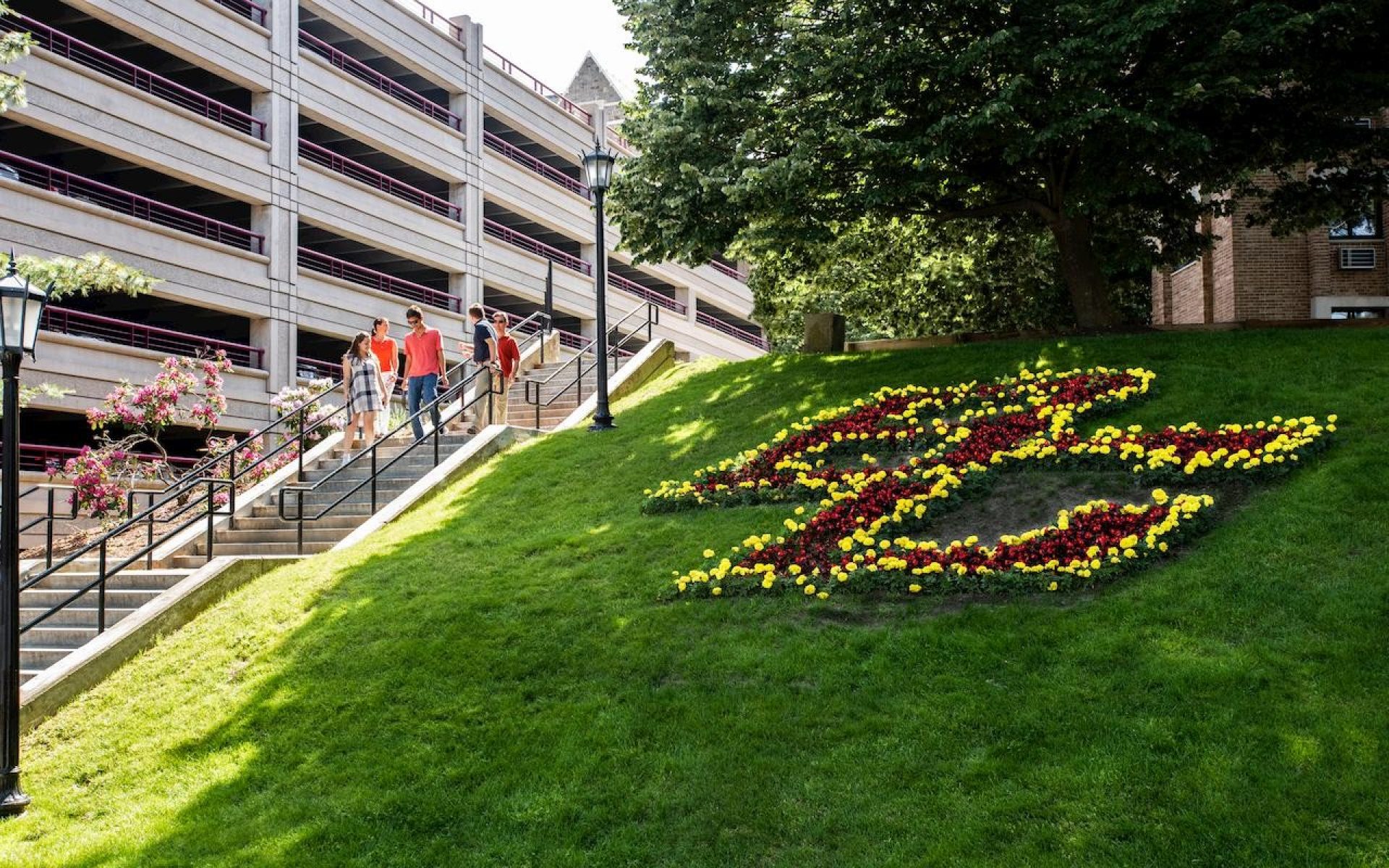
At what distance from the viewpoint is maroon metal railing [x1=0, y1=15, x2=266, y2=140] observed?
89.2 feet

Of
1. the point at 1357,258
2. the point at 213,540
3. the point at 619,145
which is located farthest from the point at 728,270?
the point at 213,540

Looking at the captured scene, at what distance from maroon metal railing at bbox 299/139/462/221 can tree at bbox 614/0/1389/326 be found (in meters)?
19.5

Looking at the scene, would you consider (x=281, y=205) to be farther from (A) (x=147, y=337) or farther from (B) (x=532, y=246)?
(B) (x=532, y=246)

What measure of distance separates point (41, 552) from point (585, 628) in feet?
39.1

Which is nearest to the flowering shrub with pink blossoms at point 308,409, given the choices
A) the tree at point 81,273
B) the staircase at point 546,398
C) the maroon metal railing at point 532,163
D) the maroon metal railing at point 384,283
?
the staircase at point 546,398

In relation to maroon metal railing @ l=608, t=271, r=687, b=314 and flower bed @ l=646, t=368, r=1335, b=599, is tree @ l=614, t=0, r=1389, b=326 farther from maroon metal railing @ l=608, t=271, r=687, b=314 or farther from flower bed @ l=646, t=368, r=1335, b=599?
maroon metal railing @ l=608, t=271, r=687, b=314

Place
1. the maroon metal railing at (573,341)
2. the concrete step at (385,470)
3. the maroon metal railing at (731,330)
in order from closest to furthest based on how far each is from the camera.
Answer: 1. the concrete step at (385,470)
2. the maroon metal railing at (573,341)
3. the maroon metal railing at (731,330)

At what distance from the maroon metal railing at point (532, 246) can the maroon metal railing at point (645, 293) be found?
169 cm

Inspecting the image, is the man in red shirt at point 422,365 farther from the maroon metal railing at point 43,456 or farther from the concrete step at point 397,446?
the maroon metal railing at point 43,456

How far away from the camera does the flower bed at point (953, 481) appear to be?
379 inches

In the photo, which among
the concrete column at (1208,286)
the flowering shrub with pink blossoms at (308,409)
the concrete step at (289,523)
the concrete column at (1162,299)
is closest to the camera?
the concrete step at (289,523)

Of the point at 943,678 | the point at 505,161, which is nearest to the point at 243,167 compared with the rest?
the point at 505,161

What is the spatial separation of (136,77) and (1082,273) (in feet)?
77.2

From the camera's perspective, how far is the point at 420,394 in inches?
687
